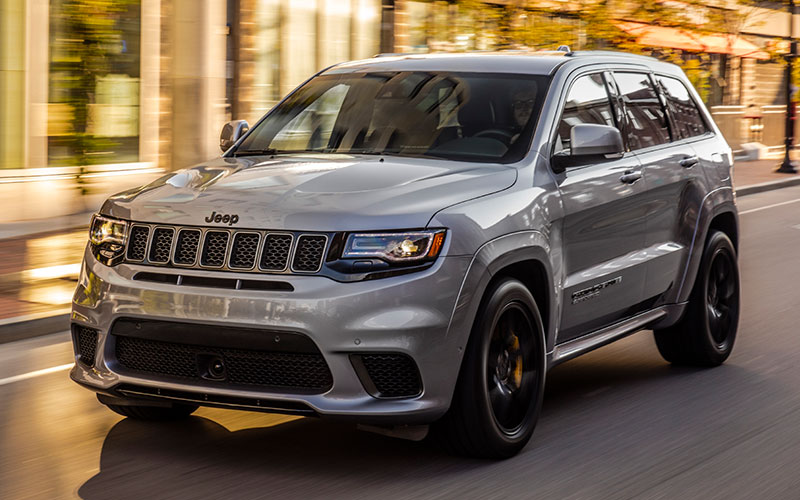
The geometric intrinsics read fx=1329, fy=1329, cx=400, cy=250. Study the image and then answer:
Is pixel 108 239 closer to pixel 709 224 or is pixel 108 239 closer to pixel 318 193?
pixel 318 193

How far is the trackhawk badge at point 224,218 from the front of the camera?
514cm

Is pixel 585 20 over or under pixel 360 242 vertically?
over

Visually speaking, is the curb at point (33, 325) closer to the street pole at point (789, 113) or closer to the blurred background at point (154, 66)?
the blurred background at point (154, 66)

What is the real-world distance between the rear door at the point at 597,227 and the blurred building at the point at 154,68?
222 inches

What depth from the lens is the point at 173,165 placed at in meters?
17.8

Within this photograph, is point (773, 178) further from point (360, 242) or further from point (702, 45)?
point (360, 242)

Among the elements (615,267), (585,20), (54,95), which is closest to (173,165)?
(54,95)

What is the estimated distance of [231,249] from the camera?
5.12m

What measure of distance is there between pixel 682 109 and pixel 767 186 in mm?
17872

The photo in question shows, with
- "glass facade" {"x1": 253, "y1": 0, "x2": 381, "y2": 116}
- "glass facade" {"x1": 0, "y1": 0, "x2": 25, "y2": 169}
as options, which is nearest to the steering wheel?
"glass facade" {"x1": 0, "y1": 0, "x2": 25, "y2": 169}

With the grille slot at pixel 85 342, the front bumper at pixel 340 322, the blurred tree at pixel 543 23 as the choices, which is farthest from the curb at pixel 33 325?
the blurred tree at pixel 543 23

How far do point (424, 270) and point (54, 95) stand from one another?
40.8 feet

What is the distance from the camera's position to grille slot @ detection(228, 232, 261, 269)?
5.09 metres

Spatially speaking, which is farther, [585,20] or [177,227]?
[585,20]
